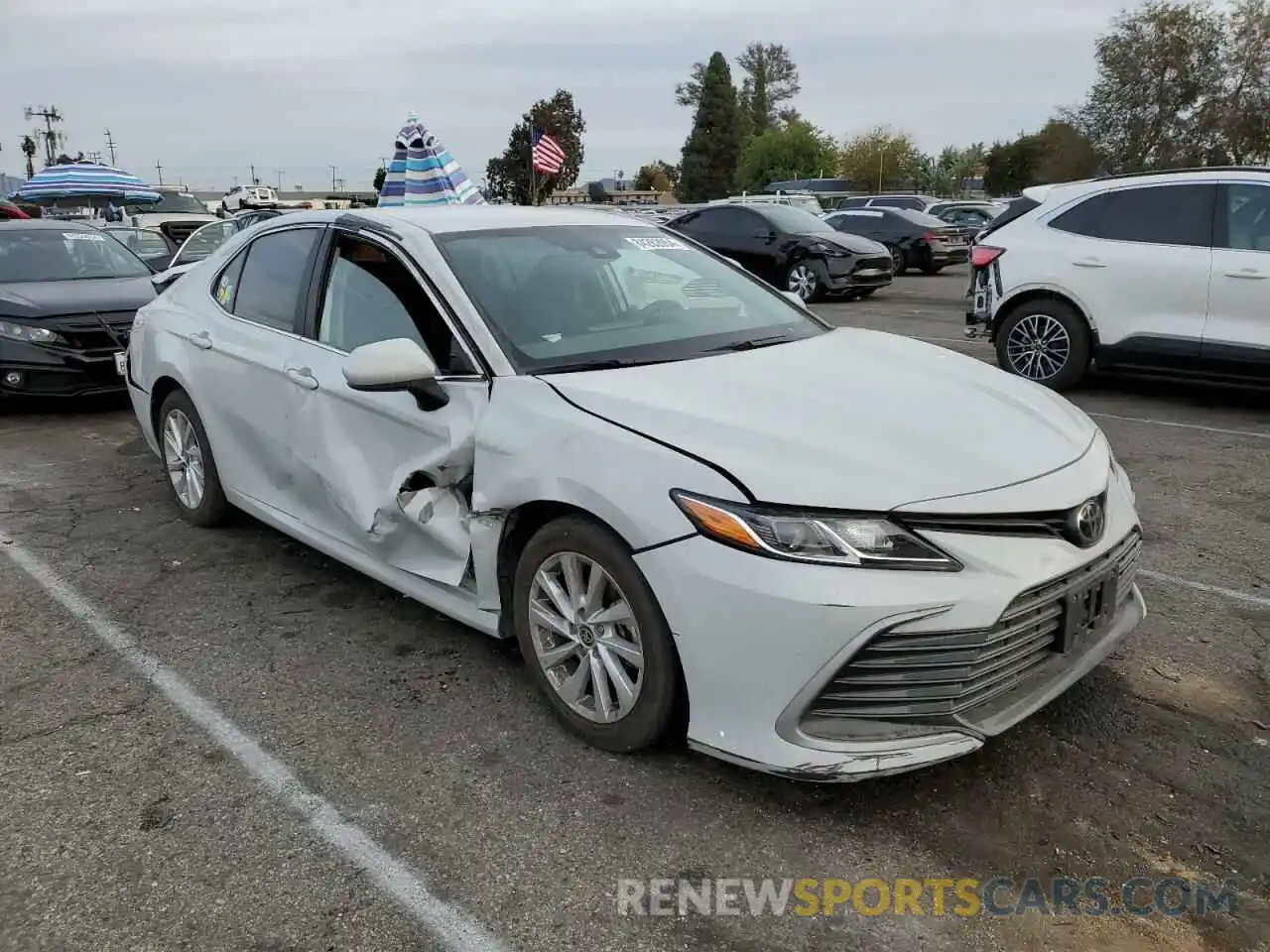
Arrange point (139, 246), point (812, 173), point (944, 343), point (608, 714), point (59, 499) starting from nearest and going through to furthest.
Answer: point (608, 714), point (59, 499), point (944, 343), point (139, 246), point (812, 173)

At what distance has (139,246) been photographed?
14.1 m

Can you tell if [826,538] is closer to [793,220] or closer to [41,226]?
[41,226]

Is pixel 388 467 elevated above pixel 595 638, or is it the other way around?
pixel 388 467

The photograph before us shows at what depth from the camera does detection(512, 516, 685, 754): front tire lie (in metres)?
2.83

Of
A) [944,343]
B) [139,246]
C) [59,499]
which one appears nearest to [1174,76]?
[944,343]

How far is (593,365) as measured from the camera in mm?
3338

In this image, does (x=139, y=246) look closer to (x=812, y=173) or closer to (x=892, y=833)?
(x=892, y=833)

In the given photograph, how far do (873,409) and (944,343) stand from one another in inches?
348

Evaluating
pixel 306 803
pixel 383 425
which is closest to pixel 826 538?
pixel 306 803

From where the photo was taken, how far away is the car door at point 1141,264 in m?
7.43

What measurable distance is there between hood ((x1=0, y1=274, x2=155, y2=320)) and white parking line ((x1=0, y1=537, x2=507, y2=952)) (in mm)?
4359

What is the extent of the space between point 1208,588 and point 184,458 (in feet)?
15.7

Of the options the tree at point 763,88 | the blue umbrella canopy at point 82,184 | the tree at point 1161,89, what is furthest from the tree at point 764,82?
the blue umbrella canopy at point 82,184

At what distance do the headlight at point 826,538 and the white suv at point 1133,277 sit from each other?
593cm
